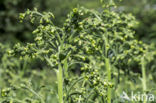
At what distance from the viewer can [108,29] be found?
3.50 meters

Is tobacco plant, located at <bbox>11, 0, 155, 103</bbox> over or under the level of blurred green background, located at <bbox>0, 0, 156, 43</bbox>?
under

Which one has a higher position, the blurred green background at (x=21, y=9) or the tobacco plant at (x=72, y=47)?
the blurred green background at (x=21, y=9)

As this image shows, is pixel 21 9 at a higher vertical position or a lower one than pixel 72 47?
higher

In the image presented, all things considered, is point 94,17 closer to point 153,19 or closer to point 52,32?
Result: point 52,32

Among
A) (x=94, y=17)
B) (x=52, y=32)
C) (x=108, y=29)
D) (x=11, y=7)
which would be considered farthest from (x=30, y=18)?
(x=11, y=7)

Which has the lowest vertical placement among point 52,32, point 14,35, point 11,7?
point 52,32

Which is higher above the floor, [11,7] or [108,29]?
[11,7]

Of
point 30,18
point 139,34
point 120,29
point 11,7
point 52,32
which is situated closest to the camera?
point 52,32

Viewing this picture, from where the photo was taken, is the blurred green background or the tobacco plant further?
the blurred green background

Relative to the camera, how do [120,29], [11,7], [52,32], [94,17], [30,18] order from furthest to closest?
[11,7], [120,29], [94,17], [30,18], [52,32]

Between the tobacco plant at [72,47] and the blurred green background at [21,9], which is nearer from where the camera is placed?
the tobacco plant at [72,47]

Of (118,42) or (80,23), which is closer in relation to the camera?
(80,23)

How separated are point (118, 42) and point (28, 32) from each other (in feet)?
60.7

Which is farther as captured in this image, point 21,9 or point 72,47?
point 21,9
